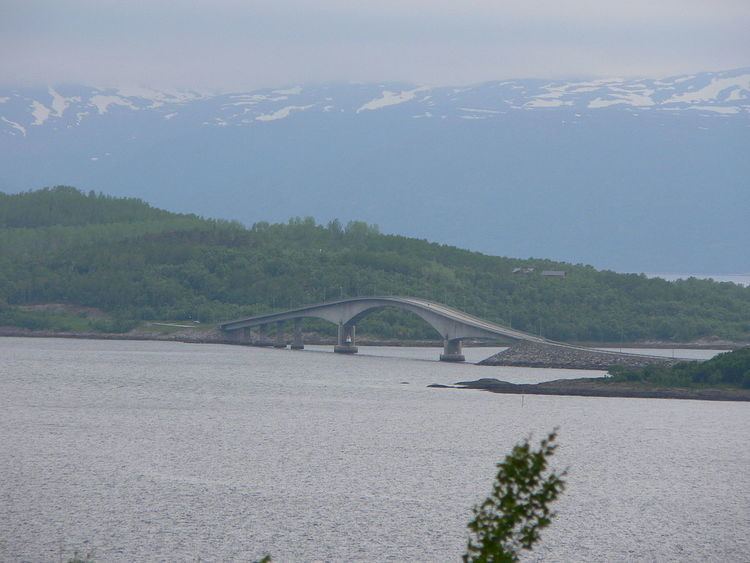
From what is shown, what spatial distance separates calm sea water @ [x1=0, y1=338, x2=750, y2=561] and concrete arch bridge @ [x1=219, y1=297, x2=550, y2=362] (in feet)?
82.8

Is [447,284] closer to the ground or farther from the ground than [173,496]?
farther from the ground

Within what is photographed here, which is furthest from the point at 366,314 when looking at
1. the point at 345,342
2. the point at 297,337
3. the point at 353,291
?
the point at 353,291

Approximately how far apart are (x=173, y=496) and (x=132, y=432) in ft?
65.8

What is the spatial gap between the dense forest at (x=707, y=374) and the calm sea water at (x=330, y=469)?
508 centimetres

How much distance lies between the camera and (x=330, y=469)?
61.9 metres

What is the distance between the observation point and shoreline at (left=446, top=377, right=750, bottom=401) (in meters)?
96.5

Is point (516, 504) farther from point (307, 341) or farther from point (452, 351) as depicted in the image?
point (307, 341)

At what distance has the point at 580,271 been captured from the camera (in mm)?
199625

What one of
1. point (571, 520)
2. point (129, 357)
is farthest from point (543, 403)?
point (129, 357)

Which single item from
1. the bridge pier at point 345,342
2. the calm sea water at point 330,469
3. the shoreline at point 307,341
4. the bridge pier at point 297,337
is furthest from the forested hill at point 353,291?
the calm sea water at point 330,469

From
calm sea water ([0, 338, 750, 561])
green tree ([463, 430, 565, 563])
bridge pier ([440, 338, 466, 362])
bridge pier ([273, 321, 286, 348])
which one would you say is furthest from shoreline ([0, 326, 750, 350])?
green tree ([463, 430, 565, 563])

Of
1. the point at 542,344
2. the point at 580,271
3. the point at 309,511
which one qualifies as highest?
the point at 580,271

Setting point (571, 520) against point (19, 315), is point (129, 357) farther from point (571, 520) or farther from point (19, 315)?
point (571, 520)

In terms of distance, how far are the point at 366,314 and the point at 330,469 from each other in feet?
288
